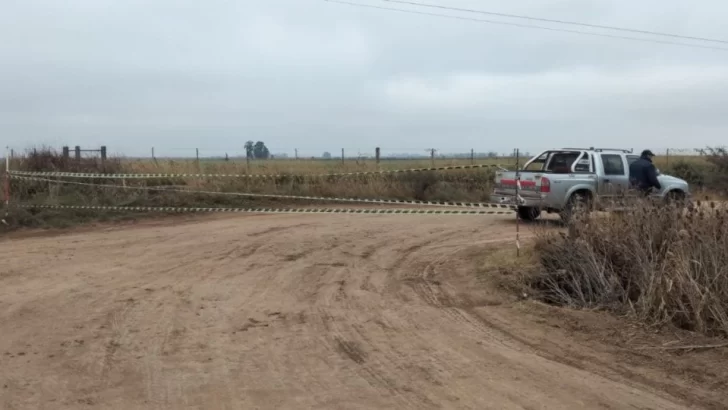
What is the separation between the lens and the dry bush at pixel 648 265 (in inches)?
255

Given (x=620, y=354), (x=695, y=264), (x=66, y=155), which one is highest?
(x=66, y=155)

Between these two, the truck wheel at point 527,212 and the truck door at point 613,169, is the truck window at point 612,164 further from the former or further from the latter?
the truck wheel at point 527,212

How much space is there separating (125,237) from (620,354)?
9.74 meters

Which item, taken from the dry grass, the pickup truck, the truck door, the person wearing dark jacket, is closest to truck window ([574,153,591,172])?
the pickup truck

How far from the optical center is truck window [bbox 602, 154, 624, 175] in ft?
49.9

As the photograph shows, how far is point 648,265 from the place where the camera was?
7242mm

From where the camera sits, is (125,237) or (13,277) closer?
(13,277)

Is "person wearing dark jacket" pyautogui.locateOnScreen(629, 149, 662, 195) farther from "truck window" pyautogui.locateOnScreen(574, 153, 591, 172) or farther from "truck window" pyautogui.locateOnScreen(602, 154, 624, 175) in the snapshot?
"truck window" pyautogui.locateOnScreen(602, 154, 624, 175)

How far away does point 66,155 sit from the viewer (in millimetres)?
21016

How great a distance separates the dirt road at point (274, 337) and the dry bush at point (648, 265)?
3.41 feet

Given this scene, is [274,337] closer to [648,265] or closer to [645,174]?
[648,265]

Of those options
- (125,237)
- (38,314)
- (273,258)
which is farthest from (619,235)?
(125,237)

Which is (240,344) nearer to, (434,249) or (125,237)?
(434,249)

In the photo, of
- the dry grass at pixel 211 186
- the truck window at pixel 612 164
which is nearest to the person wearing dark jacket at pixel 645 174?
the truck window at pixel 612 164
